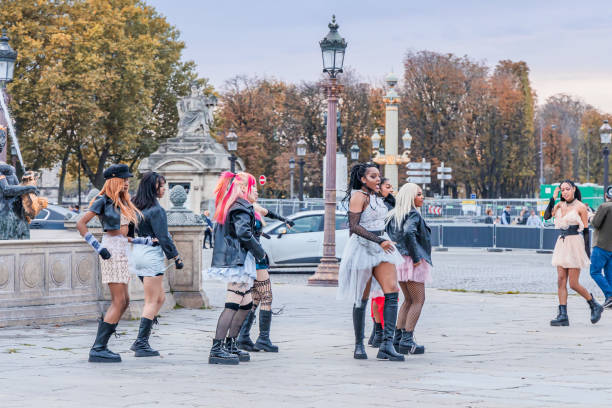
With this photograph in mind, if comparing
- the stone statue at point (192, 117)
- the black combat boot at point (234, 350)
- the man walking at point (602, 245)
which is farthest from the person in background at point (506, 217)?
the black combat boot at point (234, 350)

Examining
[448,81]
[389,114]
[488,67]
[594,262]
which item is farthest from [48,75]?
[594,262]

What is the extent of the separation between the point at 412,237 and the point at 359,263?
82 centimetres

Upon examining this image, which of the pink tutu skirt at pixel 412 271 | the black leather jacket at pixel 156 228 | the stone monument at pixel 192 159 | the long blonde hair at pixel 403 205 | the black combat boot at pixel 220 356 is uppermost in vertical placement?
the stone monument at pixel 192 159

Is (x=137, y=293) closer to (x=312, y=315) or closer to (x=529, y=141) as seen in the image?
(x=312, y=315)

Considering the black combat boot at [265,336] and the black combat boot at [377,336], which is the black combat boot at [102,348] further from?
the black combat boot at [377,336]

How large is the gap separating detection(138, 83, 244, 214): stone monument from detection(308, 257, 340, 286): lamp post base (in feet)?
85.0

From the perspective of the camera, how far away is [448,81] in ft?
220

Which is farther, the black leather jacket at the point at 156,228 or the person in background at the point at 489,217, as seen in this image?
the person in background at the point at 489,217

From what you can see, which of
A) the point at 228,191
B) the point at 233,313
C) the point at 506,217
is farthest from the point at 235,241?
the point at 506,217

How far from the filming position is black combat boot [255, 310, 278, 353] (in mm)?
9617

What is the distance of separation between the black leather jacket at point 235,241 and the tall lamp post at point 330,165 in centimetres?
997

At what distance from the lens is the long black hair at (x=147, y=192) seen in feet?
29.7

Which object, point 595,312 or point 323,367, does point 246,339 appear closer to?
point 323,367

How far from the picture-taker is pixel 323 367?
336 inches
